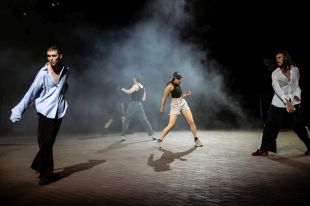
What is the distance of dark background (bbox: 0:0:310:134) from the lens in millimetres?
18672

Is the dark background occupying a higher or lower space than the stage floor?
higher

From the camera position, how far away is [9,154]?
8.59 m

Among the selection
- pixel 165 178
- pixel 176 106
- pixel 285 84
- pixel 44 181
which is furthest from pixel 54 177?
pixel 285 84

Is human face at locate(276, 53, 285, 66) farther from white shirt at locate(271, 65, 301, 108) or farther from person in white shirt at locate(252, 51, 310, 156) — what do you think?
white shirt at locate(271, 65, 301, 108)

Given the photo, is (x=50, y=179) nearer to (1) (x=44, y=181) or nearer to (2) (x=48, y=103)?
(1) (x=44, y=181)

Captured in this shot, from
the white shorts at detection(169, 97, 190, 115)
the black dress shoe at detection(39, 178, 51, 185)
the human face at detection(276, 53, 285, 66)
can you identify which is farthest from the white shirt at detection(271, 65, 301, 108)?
the black dress shoe at detection(39, 178, 51, 185)

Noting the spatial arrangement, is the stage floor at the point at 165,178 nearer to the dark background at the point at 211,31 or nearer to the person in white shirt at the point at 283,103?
the person in white shirt at the point at 283,103

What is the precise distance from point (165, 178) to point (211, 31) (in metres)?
17.7

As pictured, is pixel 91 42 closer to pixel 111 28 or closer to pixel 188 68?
pixel 111 28

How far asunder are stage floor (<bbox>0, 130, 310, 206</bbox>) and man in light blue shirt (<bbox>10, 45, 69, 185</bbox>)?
0.33m

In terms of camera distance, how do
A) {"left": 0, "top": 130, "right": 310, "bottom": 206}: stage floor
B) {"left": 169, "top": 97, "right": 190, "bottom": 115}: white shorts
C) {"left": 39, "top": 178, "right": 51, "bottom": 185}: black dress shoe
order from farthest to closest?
{"left": 169, "top": 97, "right": 190, "bottom": 115}: white shorts → {"left": 39, "top": 178, "right": 51, "bottom": 185}: black dress shoe → {"left": 0, "top": 130, "right": 310, "bottom": 206}: stage floor

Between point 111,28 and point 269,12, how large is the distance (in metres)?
9.83

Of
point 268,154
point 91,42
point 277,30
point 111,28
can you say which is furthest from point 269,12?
point 268,154

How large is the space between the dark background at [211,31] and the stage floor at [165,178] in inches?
431
